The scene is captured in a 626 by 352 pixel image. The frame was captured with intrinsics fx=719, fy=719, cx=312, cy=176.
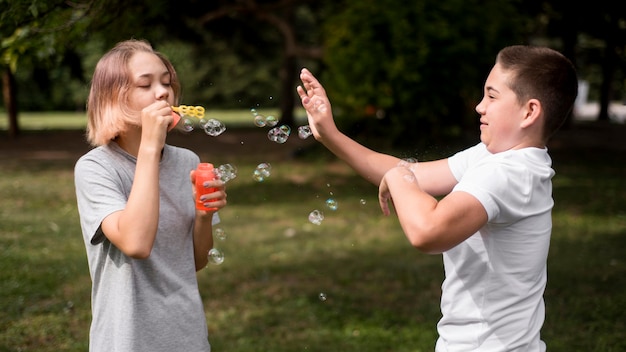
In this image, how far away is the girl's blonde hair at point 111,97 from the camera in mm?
2326

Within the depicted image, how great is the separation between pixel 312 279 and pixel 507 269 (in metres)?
4.42

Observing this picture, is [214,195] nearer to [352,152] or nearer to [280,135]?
[352,152]

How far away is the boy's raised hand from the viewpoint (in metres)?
2.57

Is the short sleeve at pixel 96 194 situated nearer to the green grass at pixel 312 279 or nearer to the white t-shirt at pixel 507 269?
the white t-shirt at pixel 507 269

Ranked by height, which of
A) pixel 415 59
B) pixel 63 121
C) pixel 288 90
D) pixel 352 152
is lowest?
pixel 63 121

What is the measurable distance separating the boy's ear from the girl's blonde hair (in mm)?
1222

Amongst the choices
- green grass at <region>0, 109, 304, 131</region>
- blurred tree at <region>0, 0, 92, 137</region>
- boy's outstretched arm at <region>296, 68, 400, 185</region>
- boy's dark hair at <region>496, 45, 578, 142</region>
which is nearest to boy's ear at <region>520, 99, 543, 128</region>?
boy's dark hair at <region>496, 45, 578, 142</region>

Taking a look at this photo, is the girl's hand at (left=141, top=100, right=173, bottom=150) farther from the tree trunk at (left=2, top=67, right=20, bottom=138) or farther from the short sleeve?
the tree trunk at (left=2, top=67, right=20, bottom=138)

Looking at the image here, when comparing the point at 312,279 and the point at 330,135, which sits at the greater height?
the point at 330,135

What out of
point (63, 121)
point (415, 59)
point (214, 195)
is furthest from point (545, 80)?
point (63, 121)

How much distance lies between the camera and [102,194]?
2219mm

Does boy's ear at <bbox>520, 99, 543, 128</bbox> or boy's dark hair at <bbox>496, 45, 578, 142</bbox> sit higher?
boy's dark hair at <bbox>496, 45, 578, 142</bbox>

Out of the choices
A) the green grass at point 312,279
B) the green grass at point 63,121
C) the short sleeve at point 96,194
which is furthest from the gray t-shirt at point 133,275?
the green grass at point 63,121

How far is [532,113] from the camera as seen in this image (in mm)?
2039
